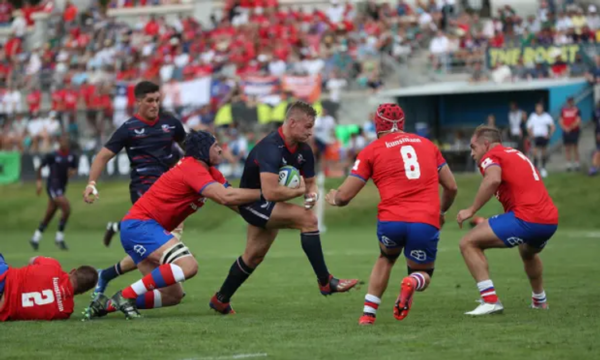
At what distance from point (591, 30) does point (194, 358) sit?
2713cm

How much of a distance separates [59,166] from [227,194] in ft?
43.2

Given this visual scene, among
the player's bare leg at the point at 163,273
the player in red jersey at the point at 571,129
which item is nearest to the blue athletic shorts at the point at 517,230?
the player's bare leg at the point at 163,273

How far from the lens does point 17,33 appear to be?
50906 millimetres

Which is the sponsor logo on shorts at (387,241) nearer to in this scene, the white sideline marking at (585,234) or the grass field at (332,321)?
the grass field at (332,321)

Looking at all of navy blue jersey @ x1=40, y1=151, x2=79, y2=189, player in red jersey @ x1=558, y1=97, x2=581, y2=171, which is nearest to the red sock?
navy blue jersey @ x1=40, y1=151, x2=79, y2=189

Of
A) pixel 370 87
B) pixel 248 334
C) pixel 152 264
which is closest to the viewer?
pixel 248 334

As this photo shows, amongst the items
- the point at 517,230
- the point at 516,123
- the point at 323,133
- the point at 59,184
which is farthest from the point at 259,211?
the point at 323,133

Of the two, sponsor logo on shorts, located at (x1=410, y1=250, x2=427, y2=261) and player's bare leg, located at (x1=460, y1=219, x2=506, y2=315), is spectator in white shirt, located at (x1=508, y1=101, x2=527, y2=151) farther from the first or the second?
sponsor logo on shorts, located at (x1=410, y1=250, x2=427, y2=261)

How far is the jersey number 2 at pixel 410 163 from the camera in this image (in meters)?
9.54

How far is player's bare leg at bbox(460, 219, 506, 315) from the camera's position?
10109mm

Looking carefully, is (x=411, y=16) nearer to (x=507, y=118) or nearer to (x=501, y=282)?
(x=507, y=118)

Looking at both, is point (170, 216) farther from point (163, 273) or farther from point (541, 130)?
→ point (541, 130)

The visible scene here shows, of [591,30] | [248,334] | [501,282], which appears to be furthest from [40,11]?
[248,334]

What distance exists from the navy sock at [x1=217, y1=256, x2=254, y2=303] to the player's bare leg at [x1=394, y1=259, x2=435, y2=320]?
6.35 ft
